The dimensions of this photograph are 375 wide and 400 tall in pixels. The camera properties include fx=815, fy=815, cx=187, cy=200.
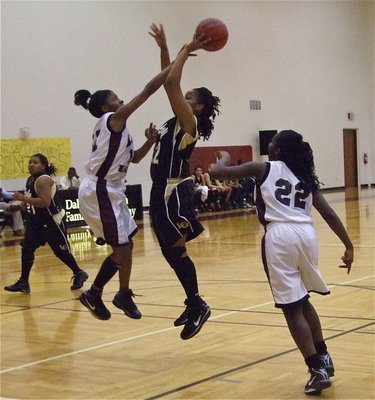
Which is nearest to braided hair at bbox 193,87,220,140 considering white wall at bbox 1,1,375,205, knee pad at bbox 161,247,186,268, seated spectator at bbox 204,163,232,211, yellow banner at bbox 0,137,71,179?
knee pad at bbox 161,247,186,268

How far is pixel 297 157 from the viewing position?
4.83 m

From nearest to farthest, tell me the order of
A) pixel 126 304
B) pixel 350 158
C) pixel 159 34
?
pixel 159 34, pixel 126 304, pixel 350 158

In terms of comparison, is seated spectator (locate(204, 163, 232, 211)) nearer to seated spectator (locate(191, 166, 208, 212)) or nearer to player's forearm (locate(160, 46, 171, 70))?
seated spectator (locate(191, 166, 208, 212))

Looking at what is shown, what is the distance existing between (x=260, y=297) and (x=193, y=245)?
5.18 metres

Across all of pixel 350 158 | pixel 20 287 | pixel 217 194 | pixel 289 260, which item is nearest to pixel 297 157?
pixel 289 260

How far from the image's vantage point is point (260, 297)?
8.00 m

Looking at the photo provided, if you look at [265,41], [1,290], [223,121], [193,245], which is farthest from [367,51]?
[1,290]

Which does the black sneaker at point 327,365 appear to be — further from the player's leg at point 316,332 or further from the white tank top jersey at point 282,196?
the white tank top jersey at point 282,196

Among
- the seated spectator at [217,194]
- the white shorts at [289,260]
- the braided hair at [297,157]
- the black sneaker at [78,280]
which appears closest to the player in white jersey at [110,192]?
the braided hair at [297,157]

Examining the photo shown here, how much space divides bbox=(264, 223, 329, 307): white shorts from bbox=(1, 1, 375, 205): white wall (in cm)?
1364

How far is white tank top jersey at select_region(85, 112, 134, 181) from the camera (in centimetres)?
552

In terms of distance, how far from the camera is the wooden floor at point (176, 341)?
488 cm

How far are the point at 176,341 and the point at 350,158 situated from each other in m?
24.1

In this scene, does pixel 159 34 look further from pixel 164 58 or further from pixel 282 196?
pixel 282 196
